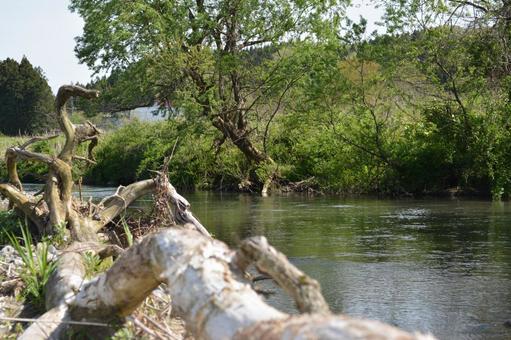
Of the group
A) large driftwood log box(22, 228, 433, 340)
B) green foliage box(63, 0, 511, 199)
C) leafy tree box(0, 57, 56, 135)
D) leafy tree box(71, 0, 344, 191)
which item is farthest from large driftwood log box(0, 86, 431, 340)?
leafy tree box(0, 57, 56, 135)

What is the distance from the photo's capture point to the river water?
906 cm

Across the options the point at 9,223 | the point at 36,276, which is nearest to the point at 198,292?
the point at 36,276

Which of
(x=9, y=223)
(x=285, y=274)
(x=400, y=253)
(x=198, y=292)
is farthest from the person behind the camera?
(x=400, y=253)

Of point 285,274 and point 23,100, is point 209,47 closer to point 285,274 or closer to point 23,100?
point 285,274

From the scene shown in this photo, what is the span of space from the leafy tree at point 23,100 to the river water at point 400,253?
50.9m

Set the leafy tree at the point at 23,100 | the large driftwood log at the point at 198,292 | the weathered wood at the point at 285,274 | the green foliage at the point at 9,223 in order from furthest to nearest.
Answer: the leafy tree at the point at 23,100, the green foliage at the point at 9,223, the weathered wood at the point at 285,274, the large driftwood log at the point at 198,292

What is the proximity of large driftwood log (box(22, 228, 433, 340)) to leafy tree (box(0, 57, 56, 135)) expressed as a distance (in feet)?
218

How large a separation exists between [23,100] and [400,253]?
64.8 meters

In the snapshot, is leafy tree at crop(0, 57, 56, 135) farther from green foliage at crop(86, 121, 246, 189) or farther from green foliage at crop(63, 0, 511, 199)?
green foliage at crop(63, 0, 511, 199)

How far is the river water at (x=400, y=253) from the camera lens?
906cm

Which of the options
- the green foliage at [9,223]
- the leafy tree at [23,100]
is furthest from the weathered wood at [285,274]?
the leafy tree at [23,100]

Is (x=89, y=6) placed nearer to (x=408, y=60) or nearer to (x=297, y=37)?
(x=297, y=37)

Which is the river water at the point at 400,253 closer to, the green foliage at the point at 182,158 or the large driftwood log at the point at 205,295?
the large driftwood log at the point at 205,295

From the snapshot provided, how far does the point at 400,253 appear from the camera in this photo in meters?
13.4
